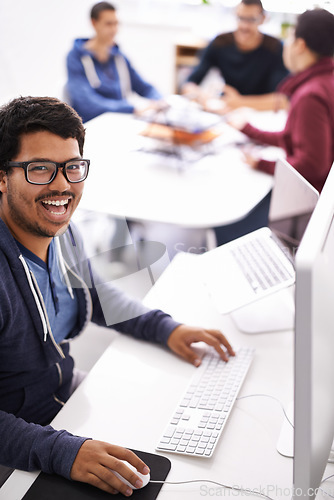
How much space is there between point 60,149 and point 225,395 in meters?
0.53

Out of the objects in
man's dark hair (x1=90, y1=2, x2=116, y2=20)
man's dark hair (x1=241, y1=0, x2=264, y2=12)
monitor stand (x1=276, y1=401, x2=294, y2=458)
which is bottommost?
monitor stand (x1=276, y1=401, x2=294, y2=458)

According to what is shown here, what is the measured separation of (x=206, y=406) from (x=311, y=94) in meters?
1.18

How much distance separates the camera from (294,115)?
184 centimetres

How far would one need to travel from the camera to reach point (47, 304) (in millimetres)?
1035

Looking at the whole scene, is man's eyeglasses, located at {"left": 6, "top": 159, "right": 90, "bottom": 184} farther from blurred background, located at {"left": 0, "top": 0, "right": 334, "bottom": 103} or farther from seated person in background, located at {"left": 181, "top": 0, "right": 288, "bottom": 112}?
blurred background, located at {"left": 0, "top": 0, "right": 334, "bottom": 103}

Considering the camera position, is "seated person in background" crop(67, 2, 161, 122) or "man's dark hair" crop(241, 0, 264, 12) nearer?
"seated person in background" crop(67, 2, 161, 122)

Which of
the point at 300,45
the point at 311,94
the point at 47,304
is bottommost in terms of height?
the point at 47,304

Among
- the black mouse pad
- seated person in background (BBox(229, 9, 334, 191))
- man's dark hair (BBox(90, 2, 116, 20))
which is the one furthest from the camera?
man's dark hair (BBox(90, 2, 116, 20))

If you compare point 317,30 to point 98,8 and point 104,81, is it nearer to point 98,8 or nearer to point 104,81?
point 104,81

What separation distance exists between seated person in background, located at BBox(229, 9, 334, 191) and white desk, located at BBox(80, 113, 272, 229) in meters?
0.18

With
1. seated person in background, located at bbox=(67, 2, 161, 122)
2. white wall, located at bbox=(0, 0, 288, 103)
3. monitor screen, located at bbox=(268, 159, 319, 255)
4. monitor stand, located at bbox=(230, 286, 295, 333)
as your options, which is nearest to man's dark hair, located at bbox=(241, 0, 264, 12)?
seated person in background, located at bbox=(67, 2, 161, 122)

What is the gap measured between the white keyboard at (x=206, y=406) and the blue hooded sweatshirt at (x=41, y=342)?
129mm

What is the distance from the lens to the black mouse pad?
81 centimetres

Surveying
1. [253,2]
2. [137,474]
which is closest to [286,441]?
[137,474]
